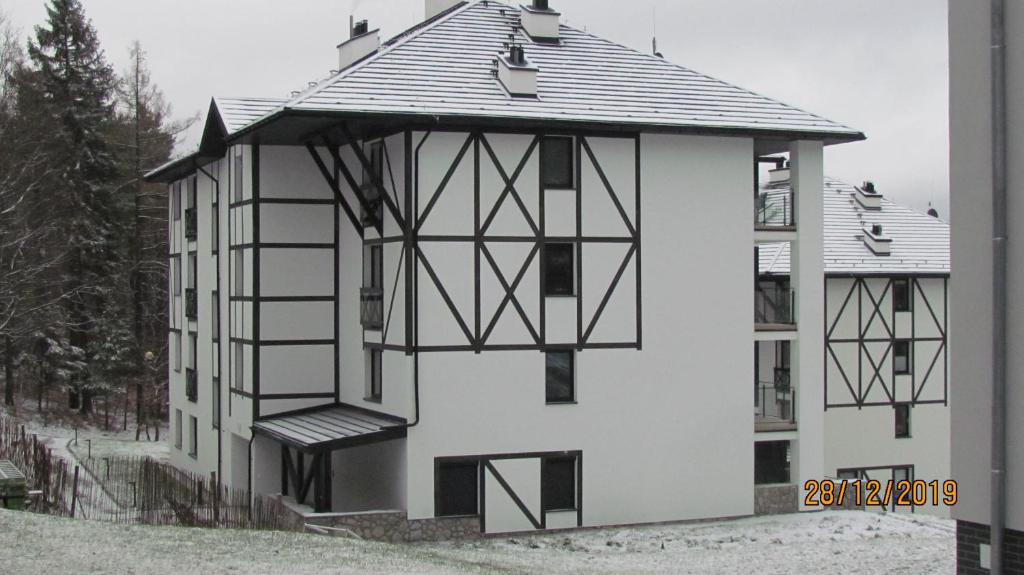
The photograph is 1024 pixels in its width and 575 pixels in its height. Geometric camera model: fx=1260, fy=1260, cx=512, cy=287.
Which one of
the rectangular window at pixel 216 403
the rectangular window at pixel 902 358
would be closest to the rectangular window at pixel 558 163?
the rectangular window at pixel 216 403

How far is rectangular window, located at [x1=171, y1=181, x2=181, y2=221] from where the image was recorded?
40750 mm

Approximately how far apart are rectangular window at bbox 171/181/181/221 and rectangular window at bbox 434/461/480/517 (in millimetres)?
18823

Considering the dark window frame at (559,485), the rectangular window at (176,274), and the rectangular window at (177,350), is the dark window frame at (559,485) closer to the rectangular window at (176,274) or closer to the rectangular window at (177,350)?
the rectangular window at (177,350)

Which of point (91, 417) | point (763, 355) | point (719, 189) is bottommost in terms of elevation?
point (91, 417)

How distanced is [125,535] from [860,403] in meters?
25.3

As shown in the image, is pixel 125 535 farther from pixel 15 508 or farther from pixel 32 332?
pixel 32 332

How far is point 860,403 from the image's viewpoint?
126ft

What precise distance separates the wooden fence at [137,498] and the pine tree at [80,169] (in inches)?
546

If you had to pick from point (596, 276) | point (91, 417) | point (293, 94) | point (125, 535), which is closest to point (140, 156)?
point (91, 417)

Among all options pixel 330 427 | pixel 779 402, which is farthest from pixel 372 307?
pixel 779 402

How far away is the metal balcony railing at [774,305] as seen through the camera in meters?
29.3

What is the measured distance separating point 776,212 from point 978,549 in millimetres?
15750

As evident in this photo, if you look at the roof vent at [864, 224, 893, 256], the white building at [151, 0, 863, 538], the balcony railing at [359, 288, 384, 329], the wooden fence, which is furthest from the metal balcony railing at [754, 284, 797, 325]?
the wooden fence

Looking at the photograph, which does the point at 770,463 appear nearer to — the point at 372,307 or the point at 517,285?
the point at 517,285
